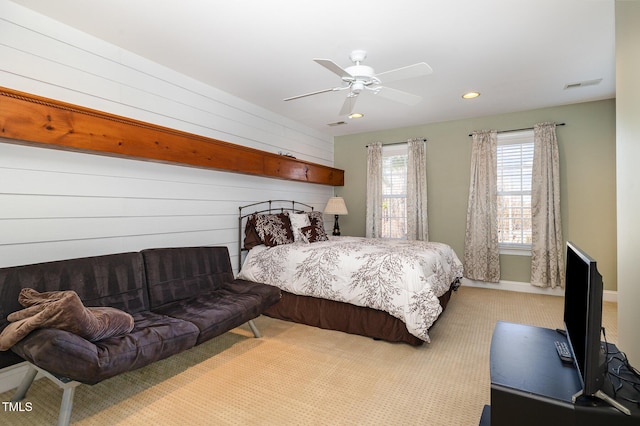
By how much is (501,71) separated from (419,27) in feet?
4.35

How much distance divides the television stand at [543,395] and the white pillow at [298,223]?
284cm

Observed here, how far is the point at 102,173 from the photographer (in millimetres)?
2637

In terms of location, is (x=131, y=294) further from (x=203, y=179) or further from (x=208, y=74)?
(x=208, y=74)

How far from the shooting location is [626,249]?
5.81 ft

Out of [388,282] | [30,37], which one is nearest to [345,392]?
[388,282]

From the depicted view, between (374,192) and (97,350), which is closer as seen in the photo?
(97,350)

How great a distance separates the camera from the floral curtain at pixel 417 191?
16.8 feet

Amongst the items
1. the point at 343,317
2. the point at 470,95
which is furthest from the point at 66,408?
the point at 470,95

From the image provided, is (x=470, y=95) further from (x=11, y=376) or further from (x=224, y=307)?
(x=11, y=376)

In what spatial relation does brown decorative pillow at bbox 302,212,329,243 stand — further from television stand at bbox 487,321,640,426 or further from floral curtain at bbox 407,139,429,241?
television stand at bbox 487,321,640,426

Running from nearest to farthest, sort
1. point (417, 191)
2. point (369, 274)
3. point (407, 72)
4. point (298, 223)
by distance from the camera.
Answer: point (407, 72), point (369, 274), point (298, 223), point (417, 191)

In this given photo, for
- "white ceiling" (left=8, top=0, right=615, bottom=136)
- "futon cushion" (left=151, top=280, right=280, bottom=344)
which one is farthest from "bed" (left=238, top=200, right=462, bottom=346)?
"white ceiling" (left=8, top=0, right=615, bottom=136)

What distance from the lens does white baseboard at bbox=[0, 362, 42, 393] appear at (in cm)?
215

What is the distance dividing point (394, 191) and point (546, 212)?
2.18 metres
